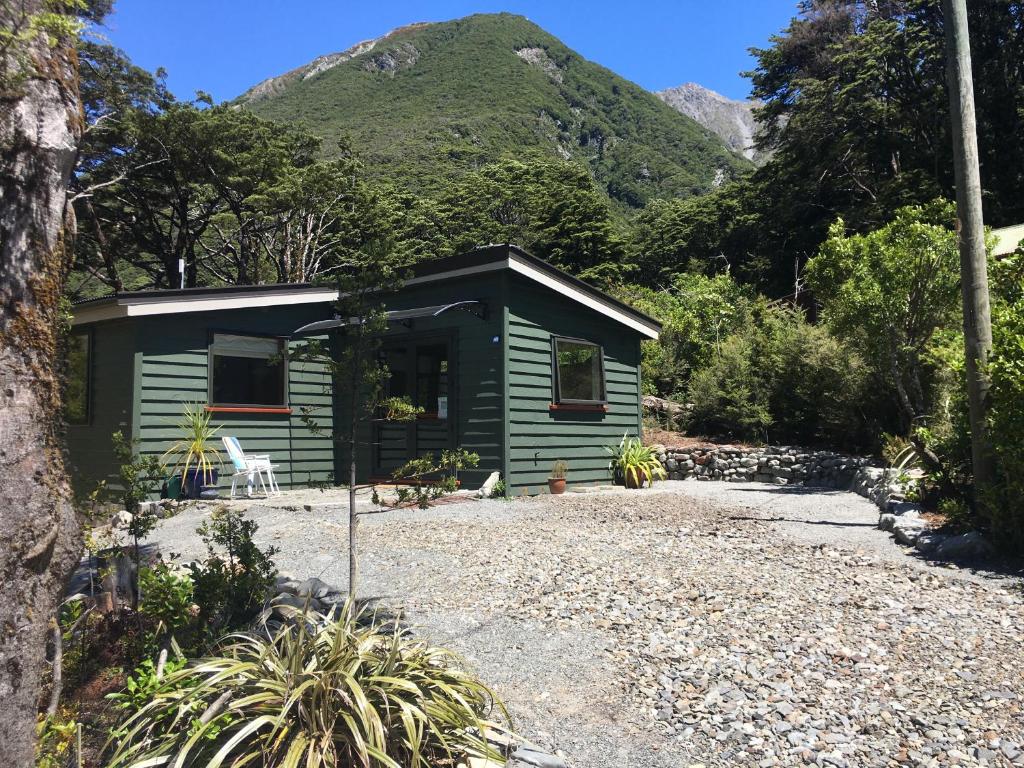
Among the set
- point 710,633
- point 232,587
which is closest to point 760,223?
point 710,633

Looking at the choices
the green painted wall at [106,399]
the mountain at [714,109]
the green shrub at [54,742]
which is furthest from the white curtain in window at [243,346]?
the mountain at [714,109]

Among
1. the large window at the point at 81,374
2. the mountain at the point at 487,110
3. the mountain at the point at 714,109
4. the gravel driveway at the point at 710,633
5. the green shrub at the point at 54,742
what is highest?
the mountain at the point at 714,109

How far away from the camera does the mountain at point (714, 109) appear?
136 m

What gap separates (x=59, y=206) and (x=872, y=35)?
27.4 metres

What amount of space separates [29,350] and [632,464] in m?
9.73

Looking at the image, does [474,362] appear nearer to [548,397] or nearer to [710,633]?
[548,397]

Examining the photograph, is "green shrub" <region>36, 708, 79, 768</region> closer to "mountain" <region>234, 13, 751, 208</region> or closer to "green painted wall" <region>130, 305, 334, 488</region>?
"green painted wall" <region>130, 305, 334, 488</region>

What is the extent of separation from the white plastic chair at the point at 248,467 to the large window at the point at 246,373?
665 millimetres

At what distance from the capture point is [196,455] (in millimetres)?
8984

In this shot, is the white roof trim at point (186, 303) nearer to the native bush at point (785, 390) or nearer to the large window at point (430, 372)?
the large window at point (430, 372)

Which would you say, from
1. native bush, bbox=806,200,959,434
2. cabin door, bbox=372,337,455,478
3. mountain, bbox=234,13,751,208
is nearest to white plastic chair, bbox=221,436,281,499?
cabin door, bbox=372,337,455,478

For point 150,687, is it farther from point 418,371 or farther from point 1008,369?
point 418,371

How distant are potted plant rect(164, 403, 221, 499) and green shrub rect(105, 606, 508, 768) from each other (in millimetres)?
7062

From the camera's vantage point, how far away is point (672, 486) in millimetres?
10680
